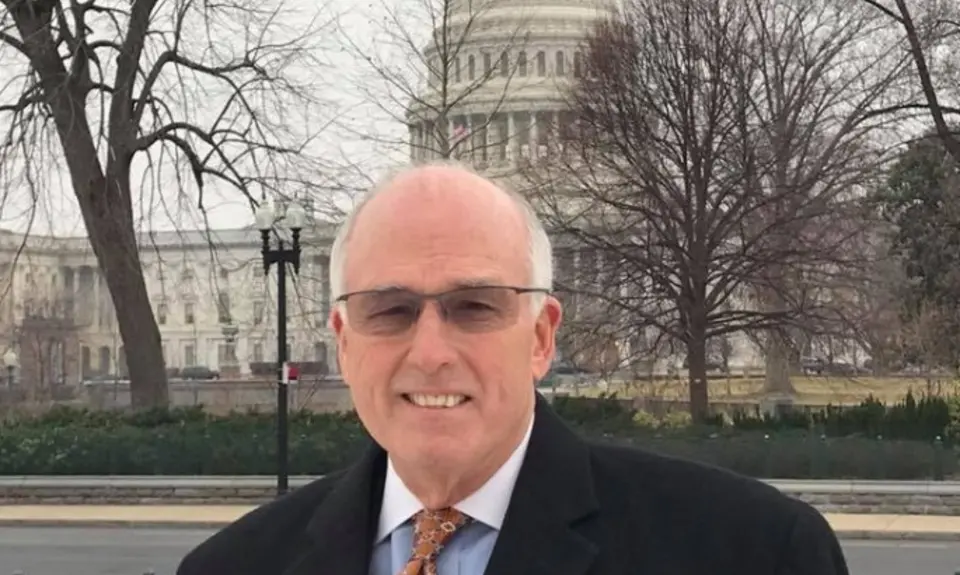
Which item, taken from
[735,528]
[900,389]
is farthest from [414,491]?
[900,389]

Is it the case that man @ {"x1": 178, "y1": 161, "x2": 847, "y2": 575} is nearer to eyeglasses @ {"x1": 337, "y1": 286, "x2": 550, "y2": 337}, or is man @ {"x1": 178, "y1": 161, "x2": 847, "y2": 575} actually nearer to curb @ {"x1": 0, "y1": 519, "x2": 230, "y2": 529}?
eyeglasses @ {"x1": 337, "y1": 286, "x2": 550, "y2": 337}

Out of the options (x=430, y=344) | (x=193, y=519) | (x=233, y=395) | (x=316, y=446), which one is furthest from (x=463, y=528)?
(x=233, y=395)

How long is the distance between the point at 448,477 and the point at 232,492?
71.4 ft

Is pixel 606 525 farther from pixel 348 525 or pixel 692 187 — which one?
pixel 692 187

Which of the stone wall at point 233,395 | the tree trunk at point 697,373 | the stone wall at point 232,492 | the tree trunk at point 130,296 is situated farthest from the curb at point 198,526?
the stone wall at point 233,395

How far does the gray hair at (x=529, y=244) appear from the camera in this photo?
242 cm

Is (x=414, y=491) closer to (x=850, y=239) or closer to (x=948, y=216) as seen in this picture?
(x=850, y=239)

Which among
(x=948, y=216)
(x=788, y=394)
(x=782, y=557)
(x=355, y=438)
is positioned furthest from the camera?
(x=788, y=394)

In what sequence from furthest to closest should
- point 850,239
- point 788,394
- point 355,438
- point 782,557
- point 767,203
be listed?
point 788,394, point 850,239, point 767,203, point 355,438, point 782,557

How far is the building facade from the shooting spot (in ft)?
145

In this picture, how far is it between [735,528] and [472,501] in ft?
1.41

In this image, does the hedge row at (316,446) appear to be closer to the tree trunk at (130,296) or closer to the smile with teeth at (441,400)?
the tree trunk at (130,296)

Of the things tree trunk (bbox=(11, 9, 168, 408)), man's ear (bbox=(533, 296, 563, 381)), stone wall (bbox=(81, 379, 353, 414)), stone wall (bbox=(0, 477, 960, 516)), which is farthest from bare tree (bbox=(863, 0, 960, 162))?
man's ear (bbox=(533, 296, 563, 381))

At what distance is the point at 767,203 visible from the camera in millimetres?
28156
